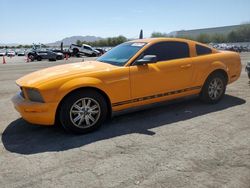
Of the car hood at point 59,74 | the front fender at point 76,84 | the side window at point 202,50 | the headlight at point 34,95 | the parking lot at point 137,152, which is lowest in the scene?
the parking lot at point 137,152

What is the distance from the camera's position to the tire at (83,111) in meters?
4.29

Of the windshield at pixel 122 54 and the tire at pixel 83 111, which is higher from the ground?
the windshield at pixel 122 54

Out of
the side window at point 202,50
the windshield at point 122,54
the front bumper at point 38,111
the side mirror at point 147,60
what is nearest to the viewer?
the front bumper at point 38,111

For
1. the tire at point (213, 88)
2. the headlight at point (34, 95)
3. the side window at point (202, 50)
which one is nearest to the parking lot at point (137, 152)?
the tire at point (213, 88)

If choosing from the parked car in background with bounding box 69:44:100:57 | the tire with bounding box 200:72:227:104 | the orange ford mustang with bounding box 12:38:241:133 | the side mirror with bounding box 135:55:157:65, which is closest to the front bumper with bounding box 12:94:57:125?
the orange ford mustang with bounding box 12:38:241:133

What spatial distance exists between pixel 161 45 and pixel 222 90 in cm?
195

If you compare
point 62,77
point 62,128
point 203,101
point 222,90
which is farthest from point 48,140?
point 222,90

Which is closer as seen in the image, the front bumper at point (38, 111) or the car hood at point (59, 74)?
the front bumper at point (38, 111)

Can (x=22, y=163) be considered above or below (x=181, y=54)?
below

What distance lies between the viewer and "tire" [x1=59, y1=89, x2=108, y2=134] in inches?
169

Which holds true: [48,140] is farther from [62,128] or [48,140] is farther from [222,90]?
[222,90]

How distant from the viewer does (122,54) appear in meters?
5.36

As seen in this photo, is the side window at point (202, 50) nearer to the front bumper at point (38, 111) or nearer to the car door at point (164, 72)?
the car door at point (164, 72)

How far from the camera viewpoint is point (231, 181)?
9.68 feet
